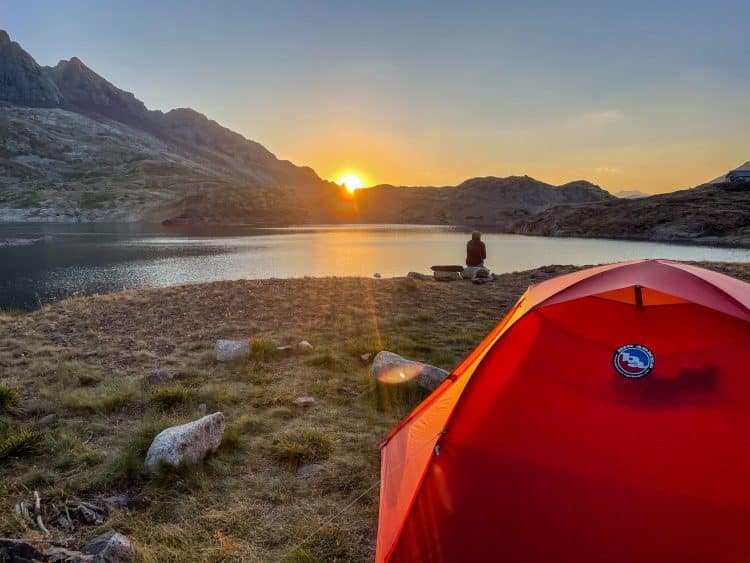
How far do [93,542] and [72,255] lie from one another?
209ft

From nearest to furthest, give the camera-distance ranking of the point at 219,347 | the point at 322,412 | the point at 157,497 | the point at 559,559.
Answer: the point at 559,559, the point at 157,497, the point at 322,412, the point at 219,347

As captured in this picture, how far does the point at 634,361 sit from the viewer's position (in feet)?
12.4

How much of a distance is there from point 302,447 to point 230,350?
4.51m

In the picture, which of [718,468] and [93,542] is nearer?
[718,468]

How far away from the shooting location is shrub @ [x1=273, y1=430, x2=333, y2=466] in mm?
5771

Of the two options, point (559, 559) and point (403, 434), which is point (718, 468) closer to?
point (559, 559)

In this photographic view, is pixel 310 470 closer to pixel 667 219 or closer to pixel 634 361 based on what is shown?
pixel 634 361

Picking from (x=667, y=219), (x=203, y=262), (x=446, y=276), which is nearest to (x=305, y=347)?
(x=446, y=276)

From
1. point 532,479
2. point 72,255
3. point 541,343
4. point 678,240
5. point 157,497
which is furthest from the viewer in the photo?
point 678,240

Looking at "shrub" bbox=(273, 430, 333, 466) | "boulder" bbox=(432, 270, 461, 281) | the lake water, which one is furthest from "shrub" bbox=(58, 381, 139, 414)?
the lake water

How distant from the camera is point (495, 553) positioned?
11.3 ft

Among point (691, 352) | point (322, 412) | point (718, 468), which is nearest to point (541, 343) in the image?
point (691, 352)

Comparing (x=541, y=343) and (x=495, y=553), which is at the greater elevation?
(x=541, y=343)

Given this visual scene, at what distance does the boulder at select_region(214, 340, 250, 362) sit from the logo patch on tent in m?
7.74
